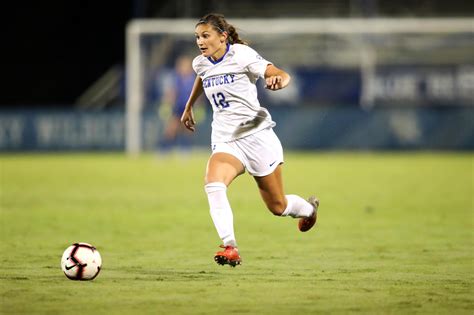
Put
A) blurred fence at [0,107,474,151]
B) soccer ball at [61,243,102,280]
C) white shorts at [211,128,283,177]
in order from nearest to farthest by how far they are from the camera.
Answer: soccer ball at [61,243,102,280]
white shorts at [211,128,283,177]
blurred fence at [0,107,474,151]

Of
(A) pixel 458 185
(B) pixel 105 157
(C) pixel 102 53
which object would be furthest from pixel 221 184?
(C) pixel 102 53

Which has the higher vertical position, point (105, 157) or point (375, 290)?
point (375, 290)

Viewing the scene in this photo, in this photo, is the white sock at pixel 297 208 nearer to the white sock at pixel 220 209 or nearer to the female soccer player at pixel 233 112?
the female soccer player at pixel 233 112

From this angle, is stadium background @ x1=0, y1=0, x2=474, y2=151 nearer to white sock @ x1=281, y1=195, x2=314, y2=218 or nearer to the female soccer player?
white sock @ x1=281, y1=195, x2=314, y2=218

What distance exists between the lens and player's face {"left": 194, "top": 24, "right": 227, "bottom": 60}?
28.9 ft

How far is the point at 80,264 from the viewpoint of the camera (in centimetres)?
812

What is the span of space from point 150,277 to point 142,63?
2075 centimetres

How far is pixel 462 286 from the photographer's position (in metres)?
7.96

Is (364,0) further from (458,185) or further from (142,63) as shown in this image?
(458,185)

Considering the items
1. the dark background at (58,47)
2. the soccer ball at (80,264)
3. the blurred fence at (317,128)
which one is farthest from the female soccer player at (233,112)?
the dark background at (58,47)

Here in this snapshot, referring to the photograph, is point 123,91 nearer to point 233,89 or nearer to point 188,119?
point 188,119

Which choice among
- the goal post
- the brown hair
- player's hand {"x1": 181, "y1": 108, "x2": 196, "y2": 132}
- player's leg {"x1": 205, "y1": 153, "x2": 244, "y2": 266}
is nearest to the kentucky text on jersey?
the brown hair

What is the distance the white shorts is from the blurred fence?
63.5 ft

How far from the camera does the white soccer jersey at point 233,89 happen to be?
29.2 ft
